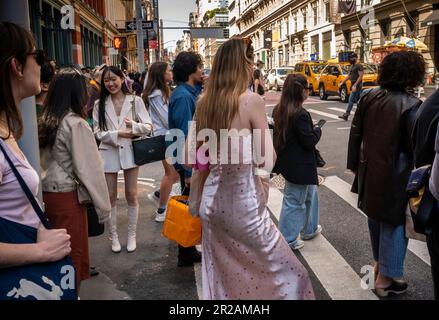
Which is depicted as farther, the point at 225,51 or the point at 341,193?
the point at 341,193

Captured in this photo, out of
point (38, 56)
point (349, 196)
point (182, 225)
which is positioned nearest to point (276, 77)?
→ point (349, 196)

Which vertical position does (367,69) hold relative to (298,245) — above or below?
above

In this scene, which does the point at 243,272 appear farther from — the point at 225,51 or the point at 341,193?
the point at 341,193

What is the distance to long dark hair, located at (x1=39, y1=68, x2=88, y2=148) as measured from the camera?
3271 millimetres

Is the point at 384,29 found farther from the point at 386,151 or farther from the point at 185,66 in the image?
the point at 386,151

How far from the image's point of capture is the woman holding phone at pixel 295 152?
448 centimetres

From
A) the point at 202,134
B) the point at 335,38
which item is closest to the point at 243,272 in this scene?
the point at 202,134

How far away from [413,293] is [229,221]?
192 centimetres

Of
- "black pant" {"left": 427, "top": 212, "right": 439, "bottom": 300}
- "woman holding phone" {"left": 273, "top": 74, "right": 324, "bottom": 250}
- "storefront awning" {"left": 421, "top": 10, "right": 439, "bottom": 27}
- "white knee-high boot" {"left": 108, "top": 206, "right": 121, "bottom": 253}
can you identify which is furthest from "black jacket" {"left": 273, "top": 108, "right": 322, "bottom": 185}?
"storefront awning" {"left": 421, "top": 10, "right": 439, "bottom": 27}

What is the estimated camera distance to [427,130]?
2.51 meters

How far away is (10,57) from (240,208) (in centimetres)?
158

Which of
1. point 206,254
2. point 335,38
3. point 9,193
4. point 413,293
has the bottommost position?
point 413,293

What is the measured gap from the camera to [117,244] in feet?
16.5

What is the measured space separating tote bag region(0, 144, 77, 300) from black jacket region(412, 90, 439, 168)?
73.5 inches
